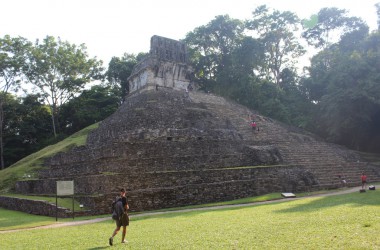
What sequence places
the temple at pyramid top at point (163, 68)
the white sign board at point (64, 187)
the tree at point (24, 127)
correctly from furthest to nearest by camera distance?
the tree at point (24, 127) < the temple at pyramid top at point (163, 68) < the white sign board at point (64, 187)

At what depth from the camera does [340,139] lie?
27875 millimetres

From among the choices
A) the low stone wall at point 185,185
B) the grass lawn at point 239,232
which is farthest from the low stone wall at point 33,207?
the grass lawn at point 239,232

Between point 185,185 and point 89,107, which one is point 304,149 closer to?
point 185,185

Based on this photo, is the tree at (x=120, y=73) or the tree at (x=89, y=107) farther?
the tree at (x=120, y=73)

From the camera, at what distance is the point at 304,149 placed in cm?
2258

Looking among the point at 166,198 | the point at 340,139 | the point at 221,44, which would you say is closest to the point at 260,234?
the point at 166,198

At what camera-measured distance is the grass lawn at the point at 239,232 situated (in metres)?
6.52

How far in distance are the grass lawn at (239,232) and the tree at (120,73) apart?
103 ft

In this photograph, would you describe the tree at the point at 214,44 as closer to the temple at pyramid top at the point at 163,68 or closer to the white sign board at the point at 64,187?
the temple at pyramid top at the point at 163,68

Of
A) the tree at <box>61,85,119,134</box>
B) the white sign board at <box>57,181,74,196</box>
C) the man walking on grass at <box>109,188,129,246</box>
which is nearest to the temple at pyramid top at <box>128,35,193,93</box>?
the tree at <box>61,85,119,134</box>

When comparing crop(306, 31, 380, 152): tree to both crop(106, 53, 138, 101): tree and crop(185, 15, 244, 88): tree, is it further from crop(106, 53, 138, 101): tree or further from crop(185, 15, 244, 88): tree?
crop(106, 53, 138, 101): tree

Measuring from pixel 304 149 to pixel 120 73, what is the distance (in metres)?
25.4

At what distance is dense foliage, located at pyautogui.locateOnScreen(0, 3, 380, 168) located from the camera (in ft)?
84.4

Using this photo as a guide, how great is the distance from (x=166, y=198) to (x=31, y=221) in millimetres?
5106
